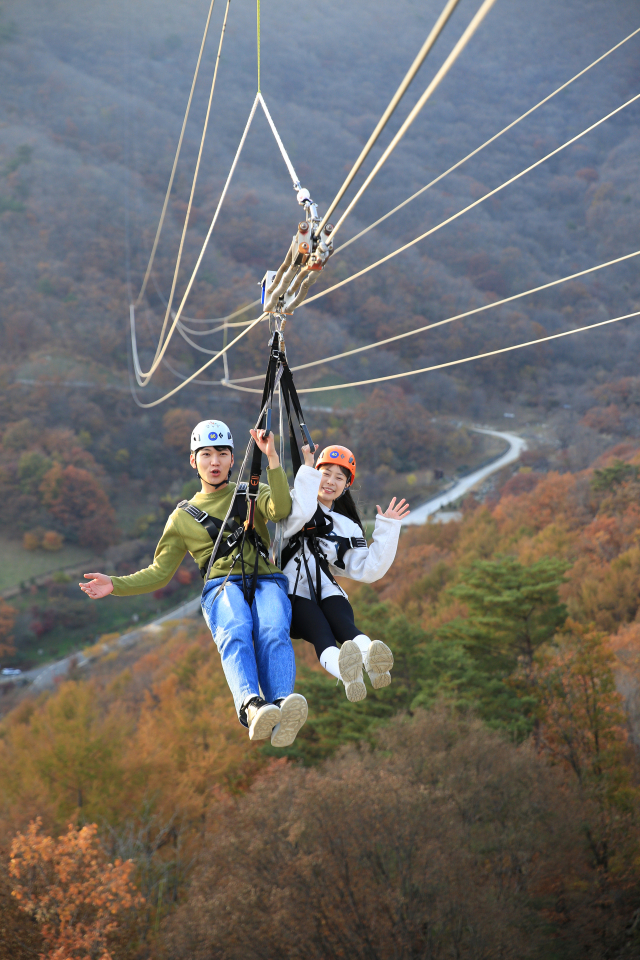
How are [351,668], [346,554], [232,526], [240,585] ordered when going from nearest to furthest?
[351,668] < [240,585] < [232,526] < [346,554]

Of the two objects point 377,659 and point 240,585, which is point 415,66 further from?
point 377,659

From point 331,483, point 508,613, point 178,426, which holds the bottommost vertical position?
point 508,613

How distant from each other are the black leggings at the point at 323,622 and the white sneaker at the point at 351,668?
0.86 feet

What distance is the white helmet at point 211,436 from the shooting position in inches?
178

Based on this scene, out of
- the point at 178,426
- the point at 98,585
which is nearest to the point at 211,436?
the point at 98,585

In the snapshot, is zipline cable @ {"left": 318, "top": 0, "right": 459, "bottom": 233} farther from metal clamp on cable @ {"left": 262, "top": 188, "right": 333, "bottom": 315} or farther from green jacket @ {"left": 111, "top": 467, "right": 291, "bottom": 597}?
green jacket @ {"left": 111, "top": 467, "right": 291, "bottom": 597}

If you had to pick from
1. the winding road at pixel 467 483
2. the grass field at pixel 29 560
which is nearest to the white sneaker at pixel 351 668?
the winding road at pixel 467 483

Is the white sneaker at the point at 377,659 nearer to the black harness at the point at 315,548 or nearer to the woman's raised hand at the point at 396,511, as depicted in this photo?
the black harness at the point at 315,548

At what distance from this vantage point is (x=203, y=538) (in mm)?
4477

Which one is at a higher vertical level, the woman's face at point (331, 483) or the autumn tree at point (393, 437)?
the autumn tree at point (393, 437)

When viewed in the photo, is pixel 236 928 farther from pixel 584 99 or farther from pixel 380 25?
pixel 380 25

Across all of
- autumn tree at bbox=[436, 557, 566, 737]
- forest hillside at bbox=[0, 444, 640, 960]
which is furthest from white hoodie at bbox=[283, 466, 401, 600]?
autumn tree at bbox=[436, 557, 566, 737]

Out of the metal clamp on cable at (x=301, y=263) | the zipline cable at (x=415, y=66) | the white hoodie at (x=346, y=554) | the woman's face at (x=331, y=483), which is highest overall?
the metal clamp on cable at (x=301, y=263)

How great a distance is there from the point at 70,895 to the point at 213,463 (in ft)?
61.7
